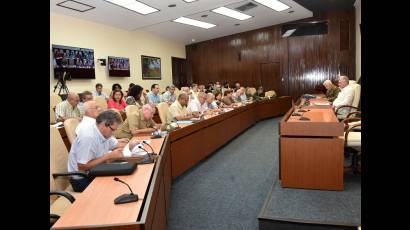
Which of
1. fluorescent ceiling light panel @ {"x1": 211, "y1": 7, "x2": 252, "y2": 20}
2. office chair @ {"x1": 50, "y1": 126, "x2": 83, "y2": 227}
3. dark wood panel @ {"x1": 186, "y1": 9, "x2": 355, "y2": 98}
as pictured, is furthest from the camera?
dark wood panel @ {"x1": 186, "y1": 9, "x2": 355, "y2": 98}

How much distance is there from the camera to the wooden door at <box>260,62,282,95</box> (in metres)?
13.4

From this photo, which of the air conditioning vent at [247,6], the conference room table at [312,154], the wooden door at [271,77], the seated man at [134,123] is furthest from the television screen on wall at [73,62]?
the wooden door at [271,77]

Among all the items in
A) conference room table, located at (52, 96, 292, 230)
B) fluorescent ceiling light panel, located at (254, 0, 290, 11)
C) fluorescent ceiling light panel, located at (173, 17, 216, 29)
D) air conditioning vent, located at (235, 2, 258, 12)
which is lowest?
conference room table, located at (52, 96, 292, 230)

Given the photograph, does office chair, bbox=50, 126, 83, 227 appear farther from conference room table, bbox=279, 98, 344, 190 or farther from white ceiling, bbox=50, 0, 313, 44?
white ceiling, bbox=50, 0, 313, 44

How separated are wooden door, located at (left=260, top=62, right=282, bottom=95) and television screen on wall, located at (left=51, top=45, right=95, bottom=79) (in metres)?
7.24

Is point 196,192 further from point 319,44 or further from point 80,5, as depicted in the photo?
point 319,44

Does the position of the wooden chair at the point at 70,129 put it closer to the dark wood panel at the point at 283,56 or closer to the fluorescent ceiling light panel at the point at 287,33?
the dark wood panel at the point at 283,56

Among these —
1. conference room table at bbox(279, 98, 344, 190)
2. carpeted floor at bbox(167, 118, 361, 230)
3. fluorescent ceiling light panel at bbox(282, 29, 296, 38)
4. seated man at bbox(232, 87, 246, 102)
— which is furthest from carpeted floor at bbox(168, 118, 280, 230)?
fluorescent ceiling light panel at bbox(282, 29, 296, 38)

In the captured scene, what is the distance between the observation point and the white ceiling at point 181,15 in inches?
314

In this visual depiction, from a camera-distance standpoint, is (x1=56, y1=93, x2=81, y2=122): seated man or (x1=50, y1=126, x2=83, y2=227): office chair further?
(x1=56, y1=93, x2=81, y2=122): seated man

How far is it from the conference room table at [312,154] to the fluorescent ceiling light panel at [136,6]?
18.1 ft

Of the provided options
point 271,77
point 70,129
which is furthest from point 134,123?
point 271,77

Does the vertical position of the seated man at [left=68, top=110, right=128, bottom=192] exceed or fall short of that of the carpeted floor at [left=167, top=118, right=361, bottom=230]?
it exceeds it

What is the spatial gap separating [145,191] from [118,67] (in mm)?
8220
